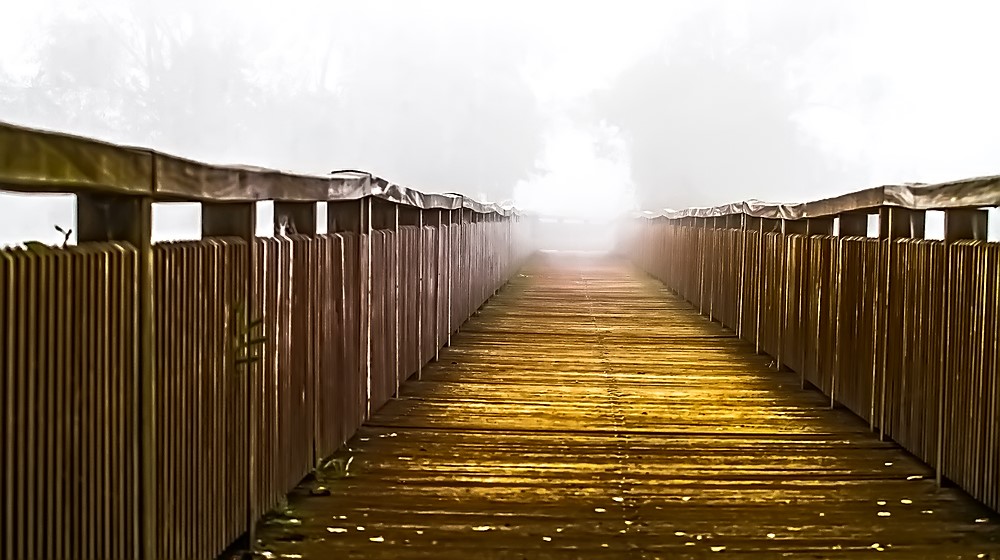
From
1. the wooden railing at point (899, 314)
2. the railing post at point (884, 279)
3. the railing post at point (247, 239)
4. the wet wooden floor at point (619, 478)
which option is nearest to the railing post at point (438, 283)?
the wet wooden floor at point (619, 478)

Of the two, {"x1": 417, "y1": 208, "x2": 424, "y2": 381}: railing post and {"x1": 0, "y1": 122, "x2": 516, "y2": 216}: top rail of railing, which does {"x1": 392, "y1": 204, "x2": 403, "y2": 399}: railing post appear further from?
{"x1": 0, "y1": 122, "x2": 516, "y2": 216}: top rail of railing

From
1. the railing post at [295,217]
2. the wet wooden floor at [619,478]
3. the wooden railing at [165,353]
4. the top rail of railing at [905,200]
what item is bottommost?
the wet wooden floor at [619,478]

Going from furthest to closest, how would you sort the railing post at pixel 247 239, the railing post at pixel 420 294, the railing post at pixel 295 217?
1. the railing post at pixel 420 294
2. the railing post at pixel 295 217
3. the railing post at pixel 247 239

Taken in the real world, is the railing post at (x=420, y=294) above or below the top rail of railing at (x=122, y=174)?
below

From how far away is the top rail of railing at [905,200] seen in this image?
4211 millimetres

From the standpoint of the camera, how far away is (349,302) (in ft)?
17.5

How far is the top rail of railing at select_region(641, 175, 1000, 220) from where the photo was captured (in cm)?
421

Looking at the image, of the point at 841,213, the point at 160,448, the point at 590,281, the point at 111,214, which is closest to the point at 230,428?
the point at 160,448

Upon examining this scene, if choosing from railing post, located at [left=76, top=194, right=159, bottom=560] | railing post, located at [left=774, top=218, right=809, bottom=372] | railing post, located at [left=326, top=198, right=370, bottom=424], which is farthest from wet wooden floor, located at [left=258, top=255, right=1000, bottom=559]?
railing post, located at [left=76, top=194, right=159, bottom=560]

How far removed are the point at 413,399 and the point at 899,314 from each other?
9.08 ft

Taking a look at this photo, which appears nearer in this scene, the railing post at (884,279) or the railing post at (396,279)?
the railing post at (884,279)

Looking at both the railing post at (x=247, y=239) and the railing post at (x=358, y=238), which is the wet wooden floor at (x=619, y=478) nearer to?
the railing post at (x=247, y=239)

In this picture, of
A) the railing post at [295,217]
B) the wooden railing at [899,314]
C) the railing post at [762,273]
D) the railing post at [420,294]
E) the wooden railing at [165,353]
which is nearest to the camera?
the wooden railing at [165,353]

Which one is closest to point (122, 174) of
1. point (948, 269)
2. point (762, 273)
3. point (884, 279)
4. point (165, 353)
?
point (165, 353)
